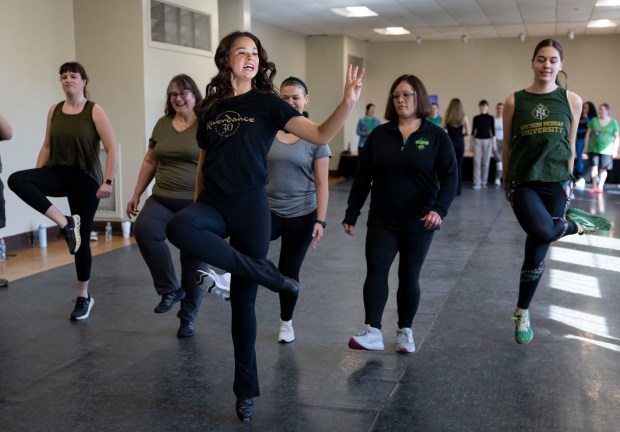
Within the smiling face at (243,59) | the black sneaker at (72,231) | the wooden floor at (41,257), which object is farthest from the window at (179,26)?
the smiling face at (243,59)

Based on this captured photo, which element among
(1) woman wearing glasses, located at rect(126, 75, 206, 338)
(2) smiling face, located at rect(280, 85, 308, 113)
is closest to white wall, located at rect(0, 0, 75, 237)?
(1) woman wearing glasses, located at rect(126, 75, 206, 338)

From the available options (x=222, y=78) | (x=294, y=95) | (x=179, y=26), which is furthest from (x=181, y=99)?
(x=179, y=26)

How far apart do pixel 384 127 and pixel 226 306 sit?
173 cm

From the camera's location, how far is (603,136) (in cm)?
1205

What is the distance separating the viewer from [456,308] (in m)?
4.64

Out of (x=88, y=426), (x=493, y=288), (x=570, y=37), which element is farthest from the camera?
(x=570, y=37)

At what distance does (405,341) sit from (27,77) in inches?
191

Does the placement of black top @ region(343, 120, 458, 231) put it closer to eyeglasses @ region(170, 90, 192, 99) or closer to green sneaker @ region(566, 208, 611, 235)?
green sneaker @ region(566, 208, 611, 235)

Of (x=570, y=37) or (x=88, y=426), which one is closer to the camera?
(x=88, y=426)

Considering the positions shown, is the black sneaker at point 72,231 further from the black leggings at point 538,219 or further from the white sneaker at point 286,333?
the black leggings at point 538,219

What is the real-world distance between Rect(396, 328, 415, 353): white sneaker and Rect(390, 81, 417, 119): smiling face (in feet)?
3.60

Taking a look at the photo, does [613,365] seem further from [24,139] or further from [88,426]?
[24,139]

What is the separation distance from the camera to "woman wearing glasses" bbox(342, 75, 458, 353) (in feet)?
11.4

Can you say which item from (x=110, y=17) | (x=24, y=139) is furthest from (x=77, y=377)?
(x=110, y=17)
